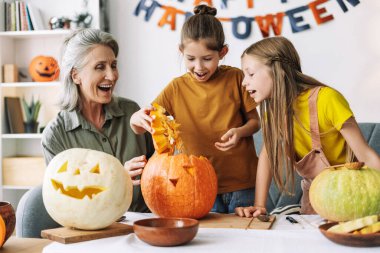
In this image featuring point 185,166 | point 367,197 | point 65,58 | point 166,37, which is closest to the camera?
point 367,197

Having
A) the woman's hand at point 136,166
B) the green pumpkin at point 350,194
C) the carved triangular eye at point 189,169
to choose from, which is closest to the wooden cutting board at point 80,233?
the carved triangular eye at point 189,169

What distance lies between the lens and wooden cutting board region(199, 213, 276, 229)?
1.30m

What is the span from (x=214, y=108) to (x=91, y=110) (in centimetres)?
46

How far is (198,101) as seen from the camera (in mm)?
1885

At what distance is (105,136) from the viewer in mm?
1944

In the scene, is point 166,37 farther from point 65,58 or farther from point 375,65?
point 65,58

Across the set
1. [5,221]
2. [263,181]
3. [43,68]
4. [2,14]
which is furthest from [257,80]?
[2,14]

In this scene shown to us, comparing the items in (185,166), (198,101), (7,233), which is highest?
(198,101)

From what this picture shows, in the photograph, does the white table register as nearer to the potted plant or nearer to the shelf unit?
the shelf unit

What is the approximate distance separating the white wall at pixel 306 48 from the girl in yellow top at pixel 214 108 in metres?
1.96

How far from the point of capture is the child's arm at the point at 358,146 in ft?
5.15

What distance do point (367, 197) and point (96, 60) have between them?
3.60ft

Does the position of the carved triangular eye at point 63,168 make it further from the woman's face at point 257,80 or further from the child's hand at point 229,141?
the woman's face at point 257,80

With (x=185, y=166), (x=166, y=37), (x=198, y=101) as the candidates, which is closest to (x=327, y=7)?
(x=166, y=37)
